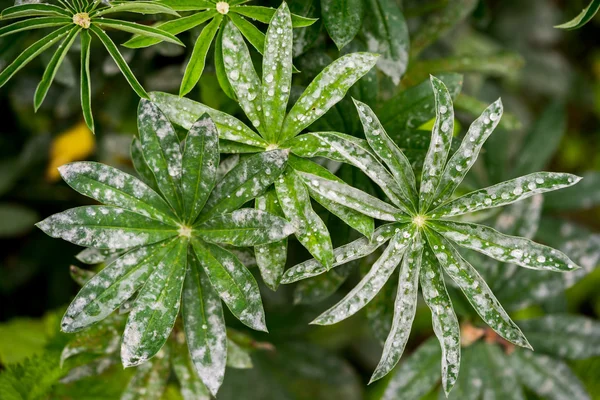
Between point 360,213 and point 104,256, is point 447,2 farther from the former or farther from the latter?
point 104,256

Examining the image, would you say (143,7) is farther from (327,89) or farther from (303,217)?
(303,217)

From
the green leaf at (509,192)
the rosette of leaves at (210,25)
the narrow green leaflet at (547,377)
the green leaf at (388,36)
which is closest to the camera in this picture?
the green leaf at (509,192)

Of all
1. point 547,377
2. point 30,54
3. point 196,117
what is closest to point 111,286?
point 196,117

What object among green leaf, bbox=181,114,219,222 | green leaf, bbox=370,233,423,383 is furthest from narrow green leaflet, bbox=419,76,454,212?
green leaf, bbox=181,114,219,222

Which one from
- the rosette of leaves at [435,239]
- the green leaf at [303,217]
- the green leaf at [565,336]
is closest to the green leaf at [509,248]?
the rosette of leaves at [435,239]

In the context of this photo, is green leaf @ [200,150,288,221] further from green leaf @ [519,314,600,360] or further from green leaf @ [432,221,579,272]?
green leaf @ [519,314,600,360]

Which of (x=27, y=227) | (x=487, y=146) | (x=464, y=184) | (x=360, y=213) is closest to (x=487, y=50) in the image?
(x=487, y=146)

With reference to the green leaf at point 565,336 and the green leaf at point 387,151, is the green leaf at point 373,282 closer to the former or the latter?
the green leaf at point 387,151
